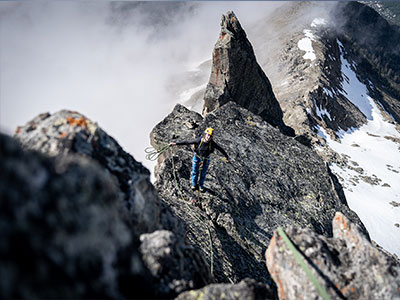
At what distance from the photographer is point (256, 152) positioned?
13.1m

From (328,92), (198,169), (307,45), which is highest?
(307,45)

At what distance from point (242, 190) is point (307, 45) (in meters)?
73.2

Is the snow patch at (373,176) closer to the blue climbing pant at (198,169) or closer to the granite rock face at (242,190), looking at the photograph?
the granite rock face at (242,190)

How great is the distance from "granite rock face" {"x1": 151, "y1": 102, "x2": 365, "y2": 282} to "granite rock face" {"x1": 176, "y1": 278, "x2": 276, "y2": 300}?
2416 mm

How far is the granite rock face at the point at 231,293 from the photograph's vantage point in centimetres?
412

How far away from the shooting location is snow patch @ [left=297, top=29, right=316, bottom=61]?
66.1 meters

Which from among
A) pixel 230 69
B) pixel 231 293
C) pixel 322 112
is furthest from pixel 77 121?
pixel 322 112

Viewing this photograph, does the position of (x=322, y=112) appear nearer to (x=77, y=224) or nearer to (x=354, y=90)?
(x=354, y=90)

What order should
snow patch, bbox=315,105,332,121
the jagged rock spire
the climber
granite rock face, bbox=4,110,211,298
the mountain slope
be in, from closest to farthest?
Result: granite rock face, bbox=4,110,211,298, the climber, the jagged rock spire, the mountain slope, snow patch, bbox=315,105,332,121

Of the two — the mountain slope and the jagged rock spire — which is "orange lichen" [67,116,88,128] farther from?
the mountain slope

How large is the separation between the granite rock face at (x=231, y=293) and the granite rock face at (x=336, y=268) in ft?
2.07

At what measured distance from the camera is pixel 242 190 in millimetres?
10594

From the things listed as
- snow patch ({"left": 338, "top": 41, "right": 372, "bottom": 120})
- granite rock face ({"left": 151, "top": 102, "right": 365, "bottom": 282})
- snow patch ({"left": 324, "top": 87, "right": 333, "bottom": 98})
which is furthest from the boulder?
snow patch ({"left": 338, "top": 41, "right": 372, "bottom": 120})

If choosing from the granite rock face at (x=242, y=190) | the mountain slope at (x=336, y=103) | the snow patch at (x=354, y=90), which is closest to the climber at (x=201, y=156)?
the granite rock face at (x=242, y=190)
